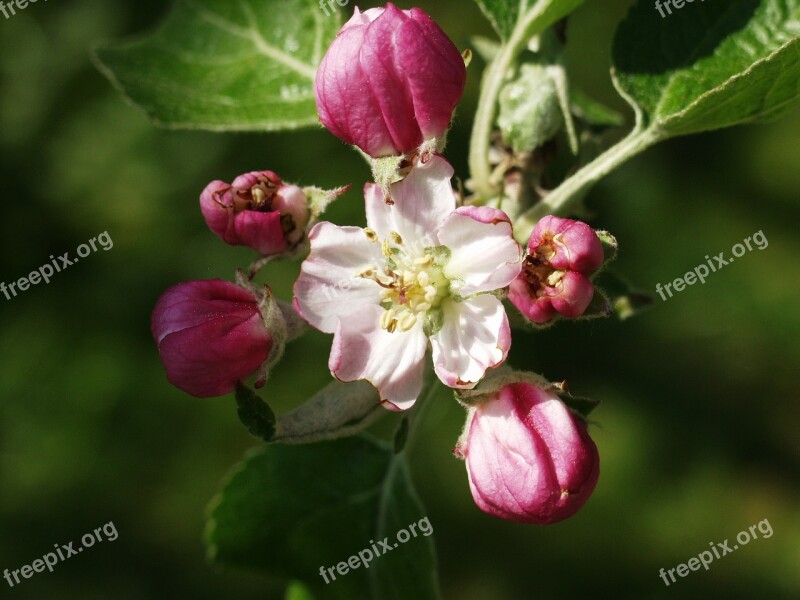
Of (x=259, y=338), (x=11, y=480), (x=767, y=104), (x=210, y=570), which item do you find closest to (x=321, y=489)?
(x=259, y=338)

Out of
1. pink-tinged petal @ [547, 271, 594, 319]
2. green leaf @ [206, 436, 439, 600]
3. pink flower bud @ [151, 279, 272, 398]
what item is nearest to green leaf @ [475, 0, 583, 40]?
pink-tinged petal @ [547, 271, 594, 319]

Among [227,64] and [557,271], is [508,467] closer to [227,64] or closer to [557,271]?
[557,271]

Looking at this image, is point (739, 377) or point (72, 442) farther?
point (739, 377)

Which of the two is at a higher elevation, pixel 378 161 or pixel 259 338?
pixel 378 161

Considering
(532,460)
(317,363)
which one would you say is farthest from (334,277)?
(317,363)

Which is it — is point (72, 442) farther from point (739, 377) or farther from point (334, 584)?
point (739, 377)

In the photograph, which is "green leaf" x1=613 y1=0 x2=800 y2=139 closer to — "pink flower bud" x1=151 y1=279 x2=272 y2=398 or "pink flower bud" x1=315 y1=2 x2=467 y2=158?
"pink flower bud" x1=315 y1=2 x2=467 y2=158
